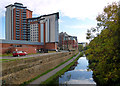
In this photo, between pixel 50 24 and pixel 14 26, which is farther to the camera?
pixel 14 26

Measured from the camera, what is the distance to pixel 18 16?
67812mm

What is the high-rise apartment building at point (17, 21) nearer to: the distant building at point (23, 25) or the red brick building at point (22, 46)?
the distant building at point (23, 25)

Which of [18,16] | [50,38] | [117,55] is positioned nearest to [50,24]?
[50,38]

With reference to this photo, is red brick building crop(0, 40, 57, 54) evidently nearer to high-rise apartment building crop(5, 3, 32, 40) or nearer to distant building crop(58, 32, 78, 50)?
distant building crop(58, 32, 78, 50)

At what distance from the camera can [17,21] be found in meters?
68.0

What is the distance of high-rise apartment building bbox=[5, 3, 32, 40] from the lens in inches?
2650

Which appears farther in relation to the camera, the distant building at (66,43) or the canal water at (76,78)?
the distant building at (66,43)

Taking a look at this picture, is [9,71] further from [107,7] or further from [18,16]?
[18,16]

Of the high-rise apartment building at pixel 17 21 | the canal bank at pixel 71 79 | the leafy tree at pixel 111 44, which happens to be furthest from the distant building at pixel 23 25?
the leafy tree at pixel 111 44

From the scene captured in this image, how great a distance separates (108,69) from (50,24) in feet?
161

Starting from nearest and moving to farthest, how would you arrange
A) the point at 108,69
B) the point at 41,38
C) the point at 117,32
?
the point at 117,32
the point at 108,69
the point at 41,38

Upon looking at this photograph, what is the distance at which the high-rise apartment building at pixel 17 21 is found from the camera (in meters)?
67.3

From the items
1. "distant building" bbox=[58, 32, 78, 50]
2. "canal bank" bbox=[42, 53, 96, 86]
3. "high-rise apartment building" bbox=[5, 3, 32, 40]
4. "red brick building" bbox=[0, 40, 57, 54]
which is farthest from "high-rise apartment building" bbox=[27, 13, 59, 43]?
"canal bank" bbox=[42, 53, 96, 86]

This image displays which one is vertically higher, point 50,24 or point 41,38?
point 50,24
